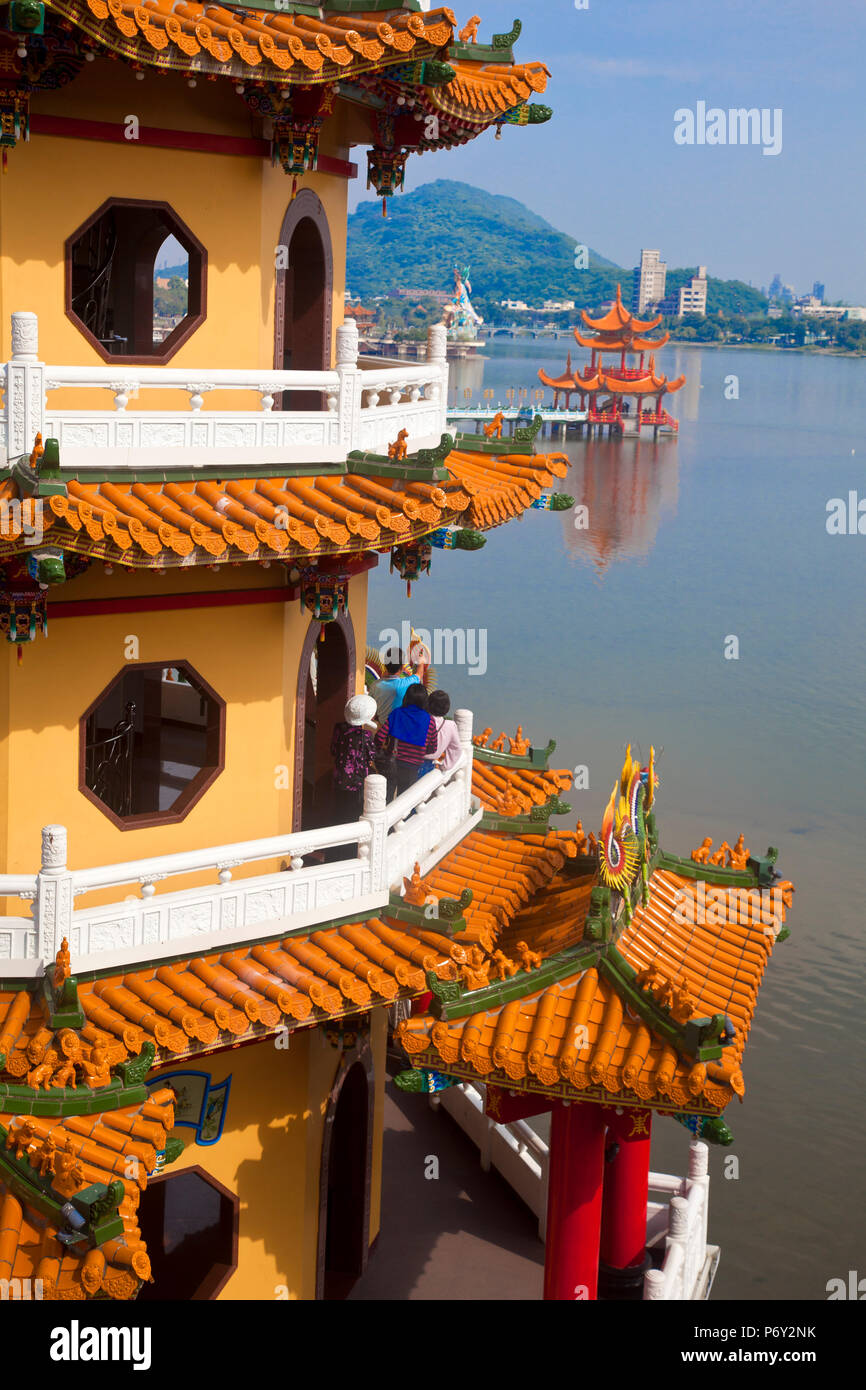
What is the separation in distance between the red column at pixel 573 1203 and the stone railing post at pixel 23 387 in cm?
536

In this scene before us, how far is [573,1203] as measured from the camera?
414 inches

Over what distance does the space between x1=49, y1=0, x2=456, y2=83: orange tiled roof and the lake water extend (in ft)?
52.4

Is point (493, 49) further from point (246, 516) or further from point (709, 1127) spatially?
point (709, 1127)

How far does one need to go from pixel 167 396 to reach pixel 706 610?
52.3 m

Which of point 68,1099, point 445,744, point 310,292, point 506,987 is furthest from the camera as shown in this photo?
point 445,744

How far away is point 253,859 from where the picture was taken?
1027 cm

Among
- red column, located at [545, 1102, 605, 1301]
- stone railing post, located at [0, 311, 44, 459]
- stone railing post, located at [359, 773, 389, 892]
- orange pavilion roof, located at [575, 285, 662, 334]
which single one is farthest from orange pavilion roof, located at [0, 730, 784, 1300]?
orange pavilion roof, located at [575, 285, 662, 334]

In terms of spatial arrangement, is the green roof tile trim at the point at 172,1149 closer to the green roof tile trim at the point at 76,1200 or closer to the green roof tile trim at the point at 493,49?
the green roof tile trim at the point at 76,1200

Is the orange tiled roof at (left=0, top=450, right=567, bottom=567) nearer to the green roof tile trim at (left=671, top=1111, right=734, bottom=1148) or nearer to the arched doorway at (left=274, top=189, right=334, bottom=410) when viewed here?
the arched doorway at (left=274, top=189, right=334, bottom=410)

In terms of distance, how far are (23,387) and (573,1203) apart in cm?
624

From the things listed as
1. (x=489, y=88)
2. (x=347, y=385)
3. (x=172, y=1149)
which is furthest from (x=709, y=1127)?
(x=489, y=88)

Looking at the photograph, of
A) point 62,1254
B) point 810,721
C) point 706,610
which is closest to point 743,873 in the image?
point 62,1254

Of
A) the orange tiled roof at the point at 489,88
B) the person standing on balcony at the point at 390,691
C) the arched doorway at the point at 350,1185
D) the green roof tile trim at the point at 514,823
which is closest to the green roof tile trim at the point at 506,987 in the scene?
the green roof tile trim at the point at 514,823

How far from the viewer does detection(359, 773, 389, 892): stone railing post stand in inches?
422
